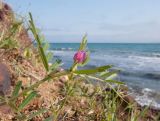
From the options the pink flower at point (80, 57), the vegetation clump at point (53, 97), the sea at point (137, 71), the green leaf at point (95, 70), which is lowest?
the sea at point (137, 71)

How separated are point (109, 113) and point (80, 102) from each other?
371 millimetres

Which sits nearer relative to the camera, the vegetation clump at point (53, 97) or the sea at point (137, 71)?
the vegetation clump at point (53, 97)

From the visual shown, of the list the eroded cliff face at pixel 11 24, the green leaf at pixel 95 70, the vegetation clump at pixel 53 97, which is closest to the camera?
the green leaf at pixel 95 70

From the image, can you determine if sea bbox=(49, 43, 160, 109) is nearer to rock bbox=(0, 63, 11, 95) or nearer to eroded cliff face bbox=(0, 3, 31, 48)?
eroded cliff face bbox=(0, 3, 31, 48)

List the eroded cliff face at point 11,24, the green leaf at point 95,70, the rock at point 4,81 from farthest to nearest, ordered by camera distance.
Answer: the eroded cliff face at point 11,24 → the rock at point 4,81 → the green leaf at point 95,70

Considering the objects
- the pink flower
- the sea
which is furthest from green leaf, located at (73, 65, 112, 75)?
the sea

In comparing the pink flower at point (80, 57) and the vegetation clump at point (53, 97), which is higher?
the pink flower at point (80, 57)

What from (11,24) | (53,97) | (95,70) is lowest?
(53,97)

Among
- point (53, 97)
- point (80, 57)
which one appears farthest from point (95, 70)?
point (53, 97)

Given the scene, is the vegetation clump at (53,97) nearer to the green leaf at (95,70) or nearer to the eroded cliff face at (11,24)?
the eroded cliff face at (11,24)

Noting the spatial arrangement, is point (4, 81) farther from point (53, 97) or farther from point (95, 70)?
point (95, 70)

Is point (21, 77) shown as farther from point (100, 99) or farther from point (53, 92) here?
point (100, 99)

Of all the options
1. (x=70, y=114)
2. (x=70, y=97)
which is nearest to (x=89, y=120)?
(x=70, y=114)

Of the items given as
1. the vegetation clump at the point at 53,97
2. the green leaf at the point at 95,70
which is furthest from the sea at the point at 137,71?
the green leaf at the point at 95,70
